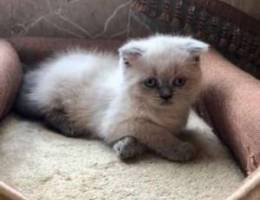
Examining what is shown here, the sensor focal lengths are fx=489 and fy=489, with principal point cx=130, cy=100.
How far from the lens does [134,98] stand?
4.91ft

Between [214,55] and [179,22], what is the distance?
202 mm

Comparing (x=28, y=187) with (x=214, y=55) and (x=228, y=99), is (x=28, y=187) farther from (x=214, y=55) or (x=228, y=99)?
(x=214, y=55)

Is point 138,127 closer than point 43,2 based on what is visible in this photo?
Yes

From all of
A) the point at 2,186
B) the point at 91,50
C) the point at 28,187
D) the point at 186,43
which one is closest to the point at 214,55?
the point at 186,43

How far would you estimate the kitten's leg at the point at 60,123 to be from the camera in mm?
1604

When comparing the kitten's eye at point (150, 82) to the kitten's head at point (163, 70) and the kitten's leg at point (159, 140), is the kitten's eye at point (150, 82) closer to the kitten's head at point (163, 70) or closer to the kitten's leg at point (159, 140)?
the kitten's head at point (163, 70)

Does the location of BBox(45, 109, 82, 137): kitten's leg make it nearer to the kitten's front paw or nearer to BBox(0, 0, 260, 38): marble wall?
the kitten's front paw

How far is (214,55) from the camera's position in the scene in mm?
1789

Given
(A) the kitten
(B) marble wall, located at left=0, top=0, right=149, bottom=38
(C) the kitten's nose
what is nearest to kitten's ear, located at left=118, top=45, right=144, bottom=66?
(A) the kitten

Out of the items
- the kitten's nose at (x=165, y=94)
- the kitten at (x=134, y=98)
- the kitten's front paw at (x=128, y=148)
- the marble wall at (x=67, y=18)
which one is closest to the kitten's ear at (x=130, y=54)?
the kitten at (x=134, y=98)

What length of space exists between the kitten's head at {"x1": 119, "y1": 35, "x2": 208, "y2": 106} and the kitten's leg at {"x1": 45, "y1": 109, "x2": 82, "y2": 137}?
0.26m

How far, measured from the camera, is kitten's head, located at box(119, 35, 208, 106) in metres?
1.44

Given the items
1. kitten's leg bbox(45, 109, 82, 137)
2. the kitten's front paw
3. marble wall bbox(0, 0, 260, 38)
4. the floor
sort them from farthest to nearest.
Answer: marble wall bbox(0, 0, 260, 38) → kitten's leg bbox(45, 109, 82, 137) → the kitten's front paw → the floor

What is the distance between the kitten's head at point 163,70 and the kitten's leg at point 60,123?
26 cm
